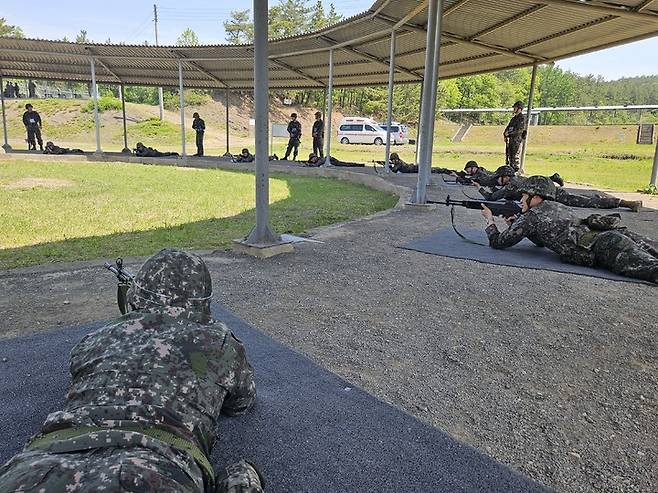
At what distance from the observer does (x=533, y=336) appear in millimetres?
3148

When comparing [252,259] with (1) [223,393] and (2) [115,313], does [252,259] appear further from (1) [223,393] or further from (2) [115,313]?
(1) [223,393]

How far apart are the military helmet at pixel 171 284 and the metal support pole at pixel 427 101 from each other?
244 inches

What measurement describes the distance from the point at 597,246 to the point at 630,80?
173 meters

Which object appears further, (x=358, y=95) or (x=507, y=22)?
(x=358, y=95)

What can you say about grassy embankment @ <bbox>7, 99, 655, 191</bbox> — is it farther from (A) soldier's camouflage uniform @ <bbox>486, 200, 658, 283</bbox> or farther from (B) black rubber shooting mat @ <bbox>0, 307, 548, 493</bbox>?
(B) black rubber shooting mat @ <bbox>0, 307, 548, 493</bbox>

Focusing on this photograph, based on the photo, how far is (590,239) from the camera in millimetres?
4660

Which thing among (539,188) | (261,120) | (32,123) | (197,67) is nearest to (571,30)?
(539,188)

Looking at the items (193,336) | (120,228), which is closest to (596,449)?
(193,336)

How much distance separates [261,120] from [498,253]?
2.87 m

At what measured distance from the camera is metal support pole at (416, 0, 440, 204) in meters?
7.51

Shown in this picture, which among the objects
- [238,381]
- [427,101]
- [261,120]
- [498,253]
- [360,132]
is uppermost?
[360,132]

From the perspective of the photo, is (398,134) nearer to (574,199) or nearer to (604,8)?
(604,8)

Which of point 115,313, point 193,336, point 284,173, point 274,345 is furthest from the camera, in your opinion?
point 284,173

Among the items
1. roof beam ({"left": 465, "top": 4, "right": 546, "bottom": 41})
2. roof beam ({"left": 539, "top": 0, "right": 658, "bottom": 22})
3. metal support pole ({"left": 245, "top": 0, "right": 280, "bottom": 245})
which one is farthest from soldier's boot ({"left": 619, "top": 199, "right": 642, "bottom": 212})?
metal support pole ({"left": 245, "top": 0, "right": 280, "bottom": 245})
